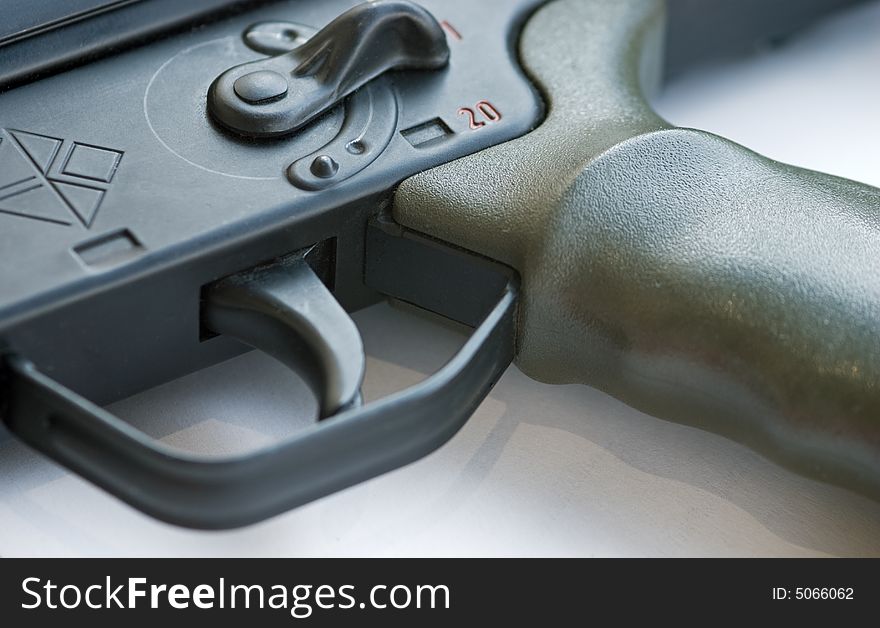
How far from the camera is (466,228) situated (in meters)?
0.59

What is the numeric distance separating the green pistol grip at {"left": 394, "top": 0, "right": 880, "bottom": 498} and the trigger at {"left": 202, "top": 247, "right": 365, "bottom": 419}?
0.06 m

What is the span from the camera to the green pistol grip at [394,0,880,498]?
0.54m

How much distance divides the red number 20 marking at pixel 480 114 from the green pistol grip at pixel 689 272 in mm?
19

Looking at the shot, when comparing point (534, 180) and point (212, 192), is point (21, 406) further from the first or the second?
point (534, 180)

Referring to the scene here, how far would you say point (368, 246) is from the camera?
0.61m

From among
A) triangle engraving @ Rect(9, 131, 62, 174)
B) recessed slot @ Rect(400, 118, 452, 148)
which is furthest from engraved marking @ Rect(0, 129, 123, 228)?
recessed slot @ Rect(400, 118, 452, 148)

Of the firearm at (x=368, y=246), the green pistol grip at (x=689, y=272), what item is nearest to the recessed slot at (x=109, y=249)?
the firearm at (x=368, y=246)

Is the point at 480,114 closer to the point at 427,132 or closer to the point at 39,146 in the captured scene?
the point at 427,132

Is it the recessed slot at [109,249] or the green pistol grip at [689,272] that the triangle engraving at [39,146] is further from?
the green pistol grip at [689,272]

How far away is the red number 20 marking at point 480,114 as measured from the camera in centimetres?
62

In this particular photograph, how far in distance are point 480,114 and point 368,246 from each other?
9 cm

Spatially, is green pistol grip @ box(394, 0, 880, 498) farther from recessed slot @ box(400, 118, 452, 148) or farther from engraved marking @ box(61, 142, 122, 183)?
engraved marking @ box(61, 142, 122, 183)

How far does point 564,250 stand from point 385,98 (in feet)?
0.40
